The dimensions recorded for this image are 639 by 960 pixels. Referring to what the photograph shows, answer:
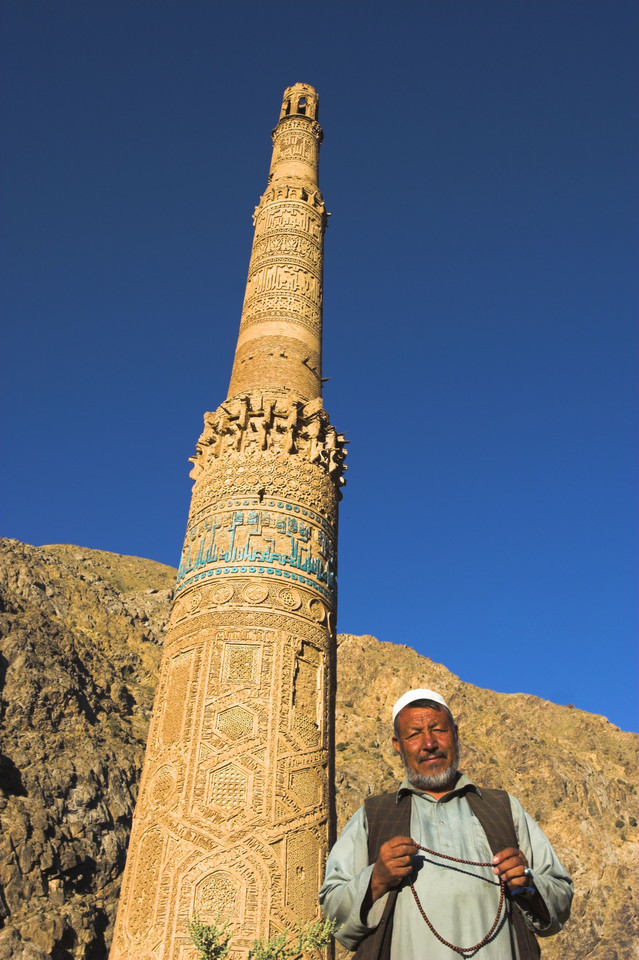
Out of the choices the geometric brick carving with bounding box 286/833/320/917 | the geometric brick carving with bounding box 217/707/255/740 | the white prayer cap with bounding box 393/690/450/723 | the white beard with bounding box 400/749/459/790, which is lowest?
the white beard with bounding box 400/749/459/790

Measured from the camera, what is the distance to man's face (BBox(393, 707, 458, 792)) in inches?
108

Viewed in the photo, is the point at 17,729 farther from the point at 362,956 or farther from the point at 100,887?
the point at 362,956

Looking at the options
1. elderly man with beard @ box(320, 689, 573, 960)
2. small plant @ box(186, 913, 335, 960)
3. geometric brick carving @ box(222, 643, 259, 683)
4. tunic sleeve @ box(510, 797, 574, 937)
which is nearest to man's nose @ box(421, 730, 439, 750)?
elderly man with beard @ box(320, 689, 573, 960)

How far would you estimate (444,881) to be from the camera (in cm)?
247

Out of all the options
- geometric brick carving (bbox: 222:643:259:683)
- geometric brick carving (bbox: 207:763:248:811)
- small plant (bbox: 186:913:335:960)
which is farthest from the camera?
geometric brick carving (bbox: 222:643:259:683)

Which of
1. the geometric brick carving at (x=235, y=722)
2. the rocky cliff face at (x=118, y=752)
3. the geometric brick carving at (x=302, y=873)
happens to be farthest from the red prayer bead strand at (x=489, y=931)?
the rocky cliff face at (x=118, y=752)

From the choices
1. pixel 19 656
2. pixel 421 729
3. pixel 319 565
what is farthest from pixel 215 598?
pixel 19 656

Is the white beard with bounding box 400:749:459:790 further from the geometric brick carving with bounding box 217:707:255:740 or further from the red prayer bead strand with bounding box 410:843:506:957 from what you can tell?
the geometric brick carving with bounding box 217:707:255:740

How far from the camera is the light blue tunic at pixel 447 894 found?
94.0 inches

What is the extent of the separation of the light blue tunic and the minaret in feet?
12.8

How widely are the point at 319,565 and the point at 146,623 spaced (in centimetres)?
3585

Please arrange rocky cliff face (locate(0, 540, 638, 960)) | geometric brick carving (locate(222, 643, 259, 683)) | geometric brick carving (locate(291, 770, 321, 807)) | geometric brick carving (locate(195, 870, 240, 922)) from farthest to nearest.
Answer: rocky cliff face (locate(0, 540, 638, 960)) → geometric brick carving (locate(222, 643, 259, 683)) → geometric brick carving (locate(291, 770, 321, 807)) → geometric brick carving (locate(195, 870, 240, 922))

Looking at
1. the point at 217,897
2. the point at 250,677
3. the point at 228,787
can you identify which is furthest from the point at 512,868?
the point at 250,677

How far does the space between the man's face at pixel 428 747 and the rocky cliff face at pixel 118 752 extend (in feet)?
67.1
